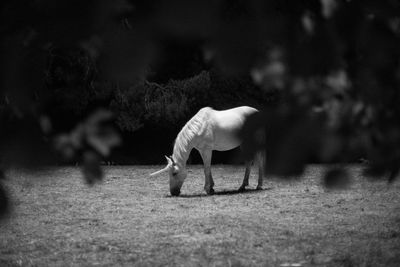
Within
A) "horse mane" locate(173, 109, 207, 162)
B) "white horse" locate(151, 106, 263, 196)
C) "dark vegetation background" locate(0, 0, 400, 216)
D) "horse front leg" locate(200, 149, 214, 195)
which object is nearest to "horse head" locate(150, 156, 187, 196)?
"white horse" locate(151, 106, 263, 196)

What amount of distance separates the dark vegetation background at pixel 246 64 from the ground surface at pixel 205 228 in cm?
137

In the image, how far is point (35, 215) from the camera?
5.96m

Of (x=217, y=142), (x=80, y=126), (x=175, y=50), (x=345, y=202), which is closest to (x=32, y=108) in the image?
(x=80, y=126)

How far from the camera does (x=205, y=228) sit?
16.3 feet

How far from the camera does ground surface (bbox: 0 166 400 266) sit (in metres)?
3.89

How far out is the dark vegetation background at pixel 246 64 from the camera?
0.74 metres

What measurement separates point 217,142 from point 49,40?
6798 millimetres

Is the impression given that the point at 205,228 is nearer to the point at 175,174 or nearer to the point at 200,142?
the point at 175,174

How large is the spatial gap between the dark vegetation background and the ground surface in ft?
4.49

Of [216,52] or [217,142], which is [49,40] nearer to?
[216,52]

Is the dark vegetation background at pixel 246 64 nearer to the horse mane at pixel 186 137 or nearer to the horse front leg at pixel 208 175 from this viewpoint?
the horse mane at pixel 186 137

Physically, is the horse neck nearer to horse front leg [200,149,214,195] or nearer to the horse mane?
the horse mane

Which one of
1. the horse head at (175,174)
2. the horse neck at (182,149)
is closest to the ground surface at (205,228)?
the horse head at (175,174)

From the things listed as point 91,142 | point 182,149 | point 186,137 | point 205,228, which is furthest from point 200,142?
point 91,142
